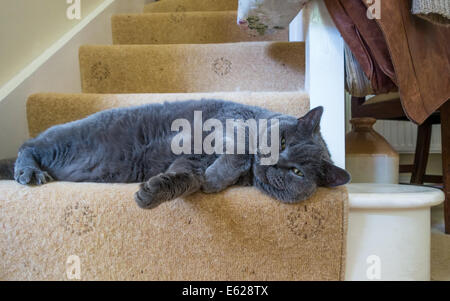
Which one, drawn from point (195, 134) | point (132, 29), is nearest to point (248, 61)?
point (195, 134)

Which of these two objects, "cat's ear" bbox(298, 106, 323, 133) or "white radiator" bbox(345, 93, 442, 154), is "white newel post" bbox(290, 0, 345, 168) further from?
"white radiator" bbox(345, 93, 442, 154)

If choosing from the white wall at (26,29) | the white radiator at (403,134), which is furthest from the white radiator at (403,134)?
the white wall at (26,29)

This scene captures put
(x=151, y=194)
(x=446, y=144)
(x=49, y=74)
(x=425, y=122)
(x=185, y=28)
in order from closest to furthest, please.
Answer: (x=151, y=194) → (x=49, y=74) → (x=446, y=144) → (x=185, y=28) → (x=425, y=122)

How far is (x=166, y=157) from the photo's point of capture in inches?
29.4

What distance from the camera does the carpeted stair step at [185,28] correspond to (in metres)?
1.47

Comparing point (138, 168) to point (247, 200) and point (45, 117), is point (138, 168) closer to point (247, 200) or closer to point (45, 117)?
point (247, 200)

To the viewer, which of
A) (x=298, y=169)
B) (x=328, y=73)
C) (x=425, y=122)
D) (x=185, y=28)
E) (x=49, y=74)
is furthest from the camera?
(x=425, y=122)

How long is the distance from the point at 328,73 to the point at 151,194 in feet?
2.01

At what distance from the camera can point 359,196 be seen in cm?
67

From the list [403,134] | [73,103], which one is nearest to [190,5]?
[73,103]

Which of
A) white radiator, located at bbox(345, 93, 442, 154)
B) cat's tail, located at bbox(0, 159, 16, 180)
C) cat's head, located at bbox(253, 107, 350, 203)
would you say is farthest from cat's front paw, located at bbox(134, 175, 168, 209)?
white radiator, located at bbox(345, 93, 442, 154)

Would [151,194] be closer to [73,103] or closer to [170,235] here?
[170,235]
